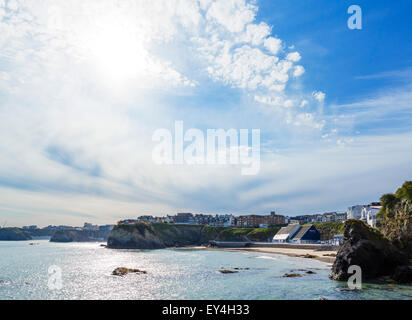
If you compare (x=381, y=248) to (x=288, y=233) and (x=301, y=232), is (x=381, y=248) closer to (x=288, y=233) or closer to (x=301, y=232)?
(x=301, y=232)

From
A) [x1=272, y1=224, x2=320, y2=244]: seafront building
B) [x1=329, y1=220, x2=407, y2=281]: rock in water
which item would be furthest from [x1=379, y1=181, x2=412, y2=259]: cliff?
[x1=272, y1=224, x2=320, y2=244]: seafront building

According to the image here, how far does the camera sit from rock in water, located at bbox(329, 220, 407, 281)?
41.7 meters

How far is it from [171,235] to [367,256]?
139048mm

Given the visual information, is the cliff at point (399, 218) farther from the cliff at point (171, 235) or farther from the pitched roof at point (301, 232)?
the cliff at point (171, 235)

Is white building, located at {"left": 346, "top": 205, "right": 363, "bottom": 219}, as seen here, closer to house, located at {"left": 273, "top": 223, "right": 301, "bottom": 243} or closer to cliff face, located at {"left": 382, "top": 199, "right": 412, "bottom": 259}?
house, located at {"left": 273, "top": 223, "right": 301, "bottom": 243}

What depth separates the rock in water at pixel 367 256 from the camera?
4169 centimetres

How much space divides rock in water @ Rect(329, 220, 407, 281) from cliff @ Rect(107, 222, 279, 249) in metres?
108

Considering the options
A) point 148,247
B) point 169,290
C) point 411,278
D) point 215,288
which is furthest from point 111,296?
point 148,247

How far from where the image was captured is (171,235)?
171 metres
